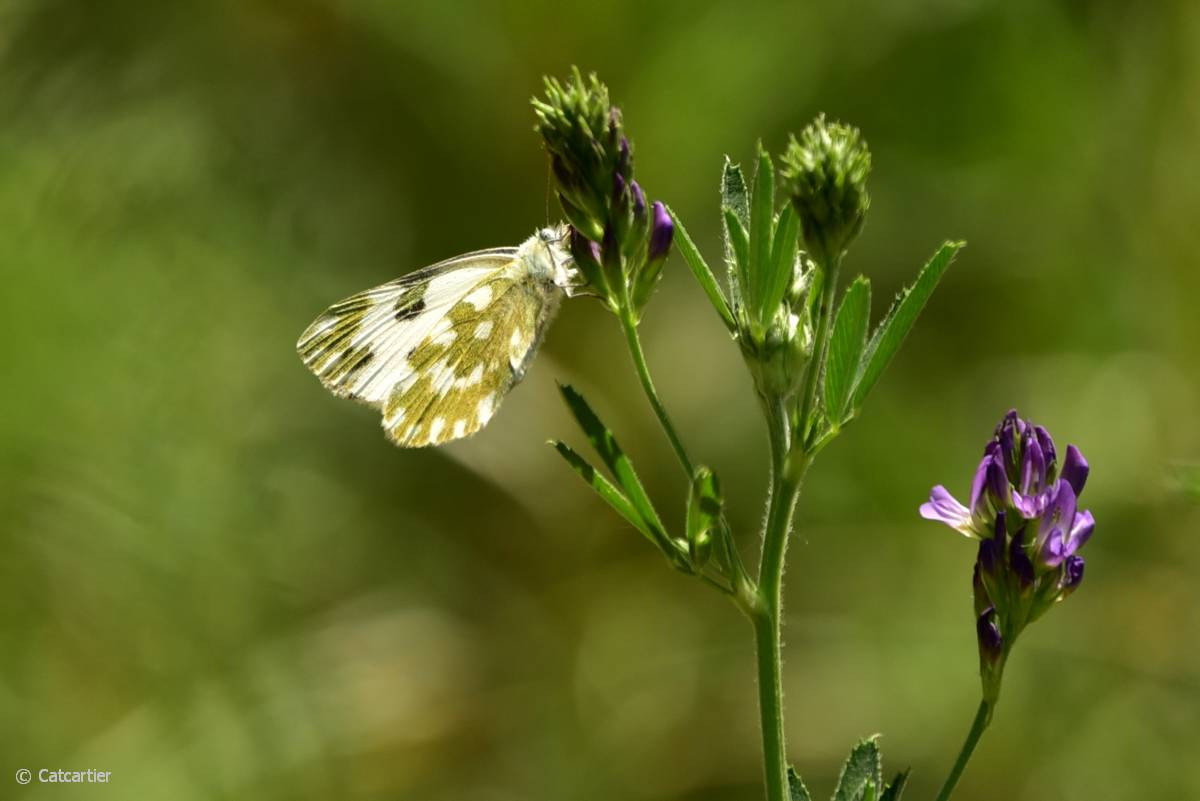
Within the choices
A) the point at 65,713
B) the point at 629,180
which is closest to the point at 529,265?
the point at 629,180

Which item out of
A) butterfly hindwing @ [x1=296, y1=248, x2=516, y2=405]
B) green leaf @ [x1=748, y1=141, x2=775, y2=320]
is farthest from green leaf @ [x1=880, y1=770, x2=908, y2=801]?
butterfly hindwing @ [x1=296, y1=248, x2=516, y2=405]

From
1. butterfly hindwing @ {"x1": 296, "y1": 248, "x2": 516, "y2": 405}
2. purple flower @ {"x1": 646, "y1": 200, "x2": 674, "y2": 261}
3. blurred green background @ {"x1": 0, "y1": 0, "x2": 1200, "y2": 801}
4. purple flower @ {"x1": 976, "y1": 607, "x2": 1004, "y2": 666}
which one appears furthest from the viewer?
blurred green background @ {"x1": 0, "y1": 0, "x2": 1200, "y2": 801}

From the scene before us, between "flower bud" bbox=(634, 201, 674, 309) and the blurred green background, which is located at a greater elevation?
the blurred green background

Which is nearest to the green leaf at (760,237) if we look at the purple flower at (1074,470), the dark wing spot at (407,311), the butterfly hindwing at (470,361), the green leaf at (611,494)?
the green leaf at (611,494)

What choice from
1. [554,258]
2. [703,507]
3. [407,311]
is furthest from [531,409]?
[703,507]

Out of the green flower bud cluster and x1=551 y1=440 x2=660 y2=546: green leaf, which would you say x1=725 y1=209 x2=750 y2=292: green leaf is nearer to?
the green flower bud cluster

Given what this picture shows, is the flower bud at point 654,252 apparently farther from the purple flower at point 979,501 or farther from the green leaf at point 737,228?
the purple flower at point 979,501
